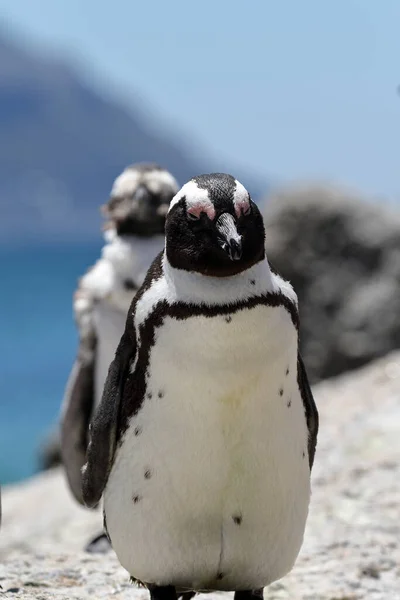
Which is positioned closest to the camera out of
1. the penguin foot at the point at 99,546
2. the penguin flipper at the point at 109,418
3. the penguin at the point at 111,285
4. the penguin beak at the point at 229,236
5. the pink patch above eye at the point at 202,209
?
the penguin beak at the point at 229,236

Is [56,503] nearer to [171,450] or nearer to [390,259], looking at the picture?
[390,259]

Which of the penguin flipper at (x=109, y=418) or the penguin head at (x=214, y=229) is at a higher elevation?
the penguin head at (x=214, y=229)

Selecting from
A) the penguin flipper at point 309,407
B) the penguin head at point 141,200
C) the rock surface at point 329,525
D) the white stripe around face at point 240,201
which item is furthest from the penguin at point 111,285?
the white stripe around face at point 240,201

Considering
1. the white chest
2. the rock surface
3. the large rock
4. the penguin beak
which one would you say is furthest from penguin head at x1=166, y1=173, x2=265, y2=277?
the large rock

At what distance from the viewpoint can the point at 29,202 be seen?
77.0 meters

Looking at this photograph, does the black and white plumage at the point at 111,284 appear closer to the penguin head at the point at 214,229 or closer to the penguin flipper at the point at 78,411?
the penguin flipper at the point at 78,411

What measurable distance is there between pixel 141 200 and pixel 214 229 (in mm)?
2081

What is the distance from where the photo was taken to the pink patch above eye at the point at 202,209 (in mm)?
2908

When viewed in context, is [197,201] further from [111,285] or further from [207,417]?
[111,285]

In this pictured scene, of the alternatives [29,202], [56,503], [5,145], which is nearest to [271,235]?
[56,503]

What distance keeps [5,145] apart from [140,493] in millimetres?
83103

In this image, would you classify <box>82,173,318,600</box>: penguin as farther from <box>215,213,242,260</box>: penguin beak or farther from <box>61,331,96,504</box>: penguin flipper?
<box>61,331,96,504</box>: penguin flipper

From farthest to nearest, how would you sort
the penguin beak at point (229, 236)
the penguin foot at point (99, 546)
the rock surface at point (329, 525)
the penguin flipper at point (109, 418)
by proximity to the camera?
the penguin foot at point (99, 546)
the rock surface at point (329, 525)
the penguin flipper at point (109, 418)
the penguin beak at point (229, 236)

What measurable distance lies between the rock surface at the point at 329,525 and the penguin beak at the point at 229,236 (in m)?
1.37
